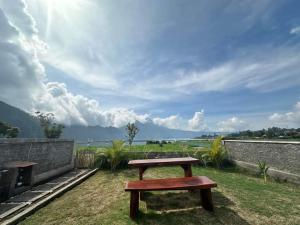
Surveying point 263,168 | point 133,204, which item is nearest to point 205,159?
point 263,168

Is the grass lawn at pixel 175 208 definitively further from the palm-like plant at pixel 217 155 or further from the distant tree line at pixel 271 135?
the distant tree line at pixel 271 135

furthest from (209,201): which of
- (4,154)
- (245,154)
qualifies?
(245,154)

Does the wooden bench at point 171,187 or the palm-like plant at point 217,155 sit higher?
the palm-like plant at point 217,155

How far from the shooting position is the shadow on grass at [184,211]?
3.38 metres

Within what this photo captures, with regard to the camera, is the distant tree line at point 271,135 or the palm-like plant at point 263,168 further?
the distant tree line at point 271,135

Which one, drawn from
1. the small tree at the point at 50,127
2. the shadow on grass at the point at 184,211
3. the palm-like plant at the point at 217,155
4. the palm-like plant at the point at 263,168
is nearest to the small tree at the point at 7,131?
the small tree at the point at 50,127

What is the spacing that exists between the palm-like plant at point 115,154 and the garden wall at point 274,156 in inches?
226

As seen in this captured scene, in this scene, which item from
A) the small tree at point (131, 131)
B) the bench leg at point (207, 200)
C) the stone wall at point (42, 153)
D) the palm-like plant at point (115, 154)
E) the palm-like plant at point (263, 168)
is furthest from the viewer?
the small tree at point (131, 131)

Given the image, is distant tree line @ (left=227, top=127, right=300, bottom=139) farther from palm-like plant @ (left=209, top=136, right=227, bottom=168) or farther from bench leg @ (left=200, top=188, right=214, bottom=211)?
bench leg @ (left=200, top=188, right=214, bottom=211)

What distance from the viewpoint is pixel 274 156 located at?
7656 mm

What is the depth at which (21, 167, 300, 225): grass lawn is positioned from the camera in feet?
11.3

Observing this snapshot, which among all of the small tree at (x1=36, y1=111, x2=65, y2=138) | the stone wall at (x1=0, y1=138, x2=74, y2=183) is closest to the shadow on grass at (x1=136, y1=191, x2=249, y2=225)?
the stone wall at (x1=0, y1=138, x2=74, y2=183)

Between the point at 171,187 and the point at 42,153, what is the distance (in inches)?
211

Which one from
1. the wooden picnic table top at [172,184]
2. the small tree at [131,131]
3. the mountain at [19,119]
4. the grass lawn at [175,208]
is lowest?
the grass lawn at [175,208]
